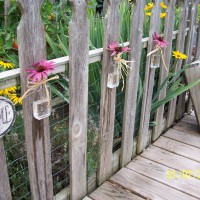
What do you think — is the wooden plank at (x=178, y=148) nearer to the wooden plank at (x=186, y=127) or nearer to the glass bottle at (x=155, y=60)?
the wooden plank at (x=186, y=127)

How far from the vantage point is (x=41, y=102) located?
1.33m

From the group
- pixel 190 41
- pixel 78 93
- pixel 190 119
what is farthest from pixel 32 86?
pixel 190 119

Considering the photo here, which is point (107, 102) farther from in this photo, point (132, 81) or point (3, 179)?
point (3, 179)

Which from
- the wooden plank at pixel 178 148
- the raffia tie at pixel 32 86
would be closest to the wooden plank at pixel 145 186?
the wooden plank at pixel 178 148

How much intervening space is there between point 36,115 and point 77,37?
0.41 metres

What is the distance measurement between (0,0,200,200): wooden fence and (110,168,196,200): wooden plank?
86 mm

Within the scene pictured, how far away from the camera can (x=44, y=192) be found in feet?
5.13

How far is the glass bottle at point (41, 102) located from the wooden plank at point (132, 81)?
773 mm

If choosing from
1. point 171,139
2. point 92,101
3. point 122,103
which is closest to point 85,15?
point 92,101

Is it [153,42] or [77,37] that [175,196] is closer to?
[153,42]

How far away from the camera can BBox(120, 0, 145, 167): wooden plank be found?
186 cm

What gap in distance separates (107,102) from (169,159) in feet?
2.81

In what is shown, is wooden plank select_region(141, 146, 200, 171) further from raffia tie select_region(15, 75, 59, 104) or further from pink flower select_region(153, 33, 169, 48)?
raffia tie select_region(15, 75, 59, 104)

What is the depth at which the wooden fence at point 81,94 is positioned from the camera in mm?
1229
